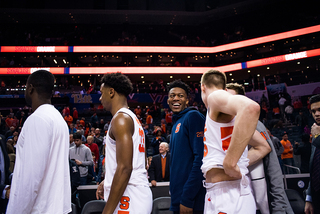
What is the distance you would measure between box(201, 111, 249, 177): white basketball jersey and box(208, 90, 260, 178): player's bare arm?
6.2 inches

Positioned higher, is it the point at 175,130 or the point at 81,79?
the point at 81,79

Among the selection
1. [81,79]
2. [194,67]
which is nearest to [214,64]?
[194,67]

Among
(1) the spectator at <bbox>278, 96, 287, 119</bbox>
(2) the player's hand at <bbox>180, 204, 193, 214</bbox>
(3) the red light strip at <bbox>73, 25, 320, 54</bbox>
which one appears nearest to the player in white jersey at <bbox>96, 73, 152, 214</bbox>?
(2) the player's hand at <bbox>180, 204, 193, 214</bbox>

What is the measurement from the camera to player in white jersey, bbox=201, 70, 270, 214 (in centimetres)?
134

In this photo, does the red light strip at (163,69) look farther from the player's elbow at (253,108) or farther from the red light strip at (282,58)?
the player's elbow at (253,108)

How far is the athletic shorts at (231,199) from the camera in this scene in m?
1.47

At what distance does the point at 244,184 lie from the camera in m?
1.53

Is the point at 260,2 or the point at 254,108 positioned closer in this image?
the point at 254,108

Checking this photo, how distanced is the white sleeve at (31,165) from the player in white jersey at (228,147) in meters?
1.16

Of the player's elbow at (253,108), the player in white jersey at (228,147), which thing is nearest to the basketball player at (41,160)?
the player in white jersey at (228,147)

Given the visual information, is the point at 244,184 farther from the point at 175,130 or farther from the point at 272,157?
the point at 175,130

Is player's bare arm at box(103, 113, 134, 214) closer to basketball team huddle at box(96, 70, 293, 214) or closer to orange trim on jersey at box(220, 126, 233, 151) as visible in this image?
basketball team huddle at box(96, 70, 293, 214)

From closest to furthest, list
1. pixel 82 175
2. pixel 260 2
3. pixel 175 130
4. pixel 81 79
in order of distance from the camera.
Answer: pixel 175 130
pixel 82 175
pixel 260 2
pixel 81 79

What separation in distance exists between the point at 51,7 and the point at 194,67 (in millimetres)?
19340
